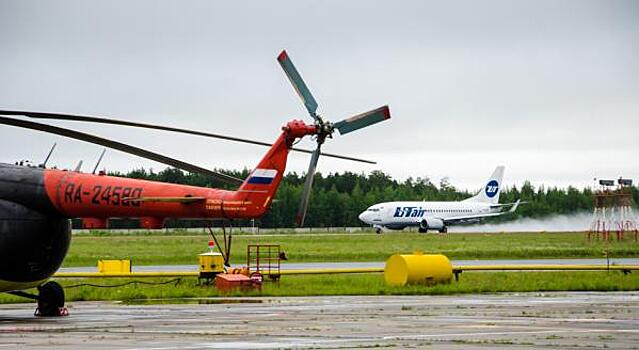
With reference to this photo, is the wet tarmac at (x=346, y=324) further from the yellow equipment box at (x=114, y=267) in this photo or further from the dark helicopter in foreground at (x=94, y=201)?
the yellow equipment box at (x=114, y=267)

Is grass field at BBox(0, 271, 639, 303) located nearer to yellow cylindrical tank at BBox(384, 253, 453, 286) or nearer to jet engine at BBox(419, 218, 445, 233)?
yellow cylindrical tank at BBox(384, 253, 453, 286)

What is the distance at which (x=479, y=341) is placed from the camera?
675 inches

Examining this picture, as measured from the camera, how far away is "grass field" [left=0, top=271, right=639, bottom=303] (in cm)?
3269

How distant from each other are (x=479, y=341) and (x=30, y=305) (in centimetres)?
1797

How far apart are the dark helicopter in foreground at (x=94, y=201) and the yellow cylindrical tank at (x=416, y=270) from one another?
10.5 meters

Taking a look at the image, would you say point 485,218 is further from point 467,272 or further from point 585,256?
point 467,272

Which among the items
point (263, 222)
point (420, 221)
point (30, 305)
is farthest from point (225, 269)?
point (263, 222)

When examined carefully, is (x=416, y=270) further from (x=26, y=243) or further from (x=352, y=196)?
(x=352, y=196)

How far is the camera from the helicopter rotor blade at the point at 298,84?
71.9 ft

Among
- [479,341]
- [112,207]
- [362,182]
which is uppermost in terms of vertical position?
[362,182]

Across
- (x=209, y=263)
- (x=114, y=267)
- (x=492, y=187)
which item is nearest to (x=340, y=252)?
(x=114, y=267)

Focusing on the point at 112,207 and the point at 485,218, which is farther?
the point at 485,218

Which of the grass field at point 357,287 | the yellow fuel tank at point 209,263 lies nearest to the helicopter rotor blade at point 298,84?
the grass field at point 357,287

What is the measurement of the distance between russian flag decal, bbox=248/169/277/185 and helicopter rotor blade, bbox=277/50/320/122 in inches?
57.5
